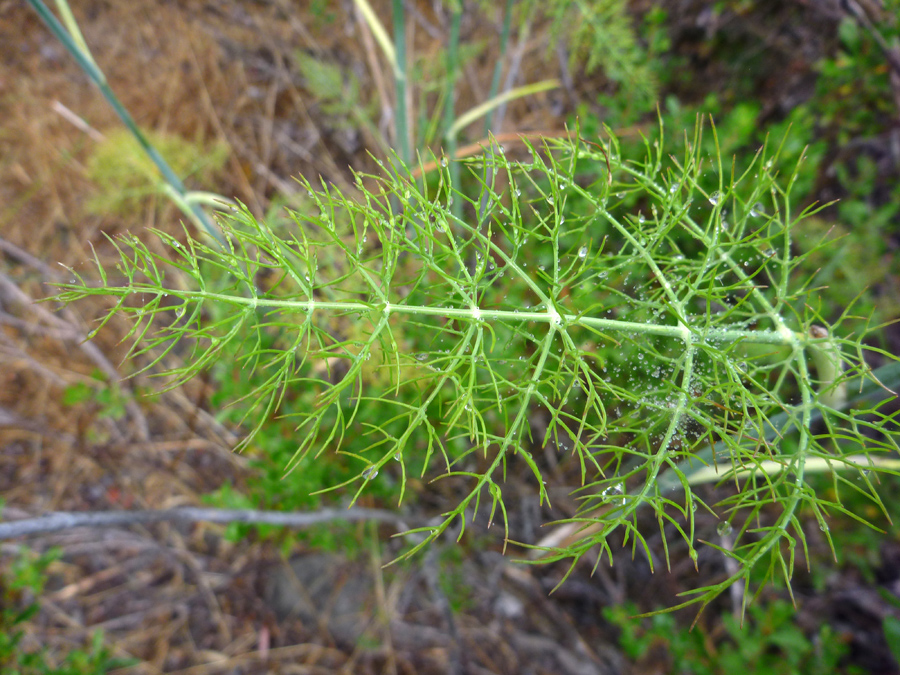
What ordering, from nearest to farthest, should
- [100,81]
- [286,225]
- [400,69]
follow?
[100,81], [400,69], [286,225]

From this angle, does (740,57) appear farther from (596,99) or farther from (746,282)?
(746,282)

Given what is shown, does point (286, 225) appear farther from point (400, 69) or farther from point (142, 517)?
point (142, 517)

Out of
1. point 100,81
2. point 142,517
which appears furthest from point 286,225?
point 142,517

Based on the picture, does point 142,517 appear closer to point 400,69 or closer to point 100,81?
point 100,81

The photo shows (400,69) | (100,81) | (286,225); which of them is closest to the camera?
(100,81)

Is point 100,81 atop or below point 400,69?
atop

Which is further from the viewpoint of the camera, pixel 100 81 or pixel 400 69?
pixel 400 69

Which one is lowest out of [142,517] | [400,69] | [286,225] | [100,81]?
[142,517]

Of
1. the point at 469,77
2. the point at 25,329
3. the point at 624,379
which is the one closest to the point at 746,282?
the point at 624,379

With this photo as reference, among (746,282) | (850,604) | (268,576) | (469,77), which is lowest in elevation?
(850,604)

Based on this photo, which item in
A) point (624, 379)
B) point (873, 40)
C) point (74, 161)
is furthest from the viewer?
point (74, 161)

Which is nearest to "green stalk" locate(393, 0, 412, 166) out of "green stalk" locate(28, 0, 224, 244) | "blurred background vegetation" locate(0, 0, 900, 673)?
"blurred background vegetation" locate(0, 0, 900, 673)
